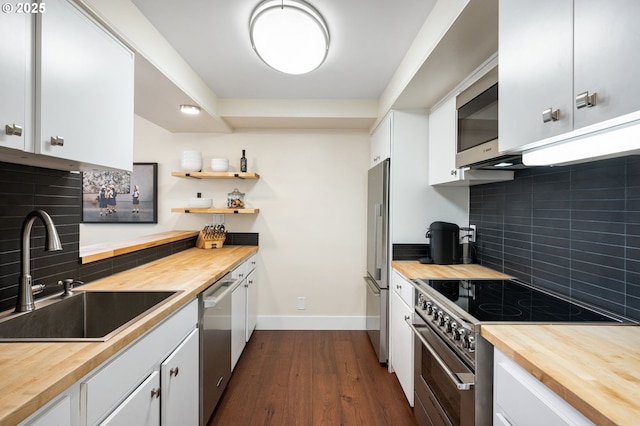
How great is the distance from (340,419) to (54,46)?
94.3 inches

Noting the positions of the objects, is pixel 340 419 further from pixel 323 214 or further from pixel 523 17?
pixel 523 17

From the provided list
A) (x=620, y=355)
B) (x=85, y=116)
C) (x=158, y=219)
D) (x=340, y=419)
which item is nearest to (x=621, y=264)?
(x=620, y=355)

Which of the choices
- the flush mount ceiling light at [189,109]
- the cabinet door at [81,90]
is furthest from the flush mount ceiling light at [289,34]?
the flush mount ceiling light at [189,109]

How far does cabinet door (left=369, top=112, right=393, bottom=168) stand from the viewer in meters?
2.67

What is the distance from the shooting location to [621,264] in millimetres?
1276

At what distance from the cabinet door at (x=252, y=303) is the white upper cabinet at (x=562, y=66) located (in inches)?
100

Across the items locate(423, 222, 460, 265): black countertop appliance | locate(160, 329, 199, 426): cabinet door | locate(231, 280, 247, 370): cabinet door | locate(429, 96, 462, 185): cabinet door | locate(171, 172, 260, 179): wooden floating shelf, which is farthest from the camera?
locate(171, 172, 260, 179): wooden floating shelf

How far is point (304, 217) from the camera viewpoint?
11.8 ft

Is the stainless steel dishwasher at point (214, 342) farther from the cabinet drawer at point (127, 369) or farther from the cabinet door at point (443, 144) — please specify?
the cabinet door at point (443, 144)

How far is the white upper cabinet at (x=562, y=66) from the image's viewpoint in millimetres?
759

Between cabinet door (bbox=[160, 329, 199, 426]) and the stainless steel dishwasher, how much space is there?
0.07m

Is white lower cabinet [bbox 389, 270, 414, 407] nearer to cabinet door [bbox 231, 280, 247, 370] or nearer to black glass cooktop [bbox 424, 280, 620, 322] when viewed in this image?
black glass cooktop [bbox 424, 280, 620, 322]

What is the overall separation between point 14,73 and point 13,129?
7.0 inches

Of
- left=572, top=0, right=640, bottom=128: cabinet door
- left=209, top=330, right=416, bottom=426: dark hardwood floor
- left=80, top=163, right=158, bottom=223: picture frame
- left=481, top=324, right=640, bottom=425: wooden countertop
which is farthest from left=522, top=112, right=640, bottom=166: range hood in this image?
left=80, top=163, right=158, bottom=223: picture frame
